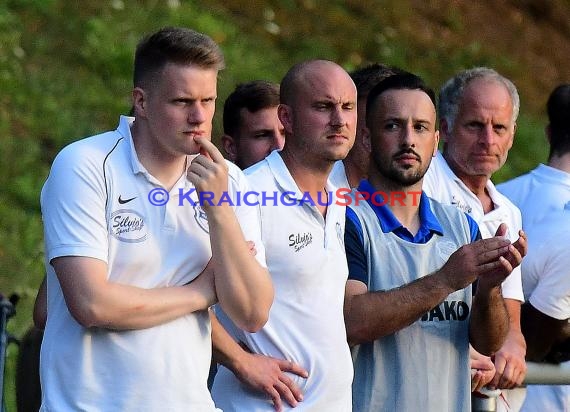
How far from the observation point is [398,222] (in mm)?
5125

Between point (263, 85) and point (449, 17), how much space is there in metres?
8.24

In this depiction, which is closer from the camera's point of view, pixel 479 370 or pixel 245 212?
pixel 245 212

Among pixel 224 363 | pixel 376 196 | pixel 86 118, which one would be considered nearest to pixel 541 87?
pixel 86 118

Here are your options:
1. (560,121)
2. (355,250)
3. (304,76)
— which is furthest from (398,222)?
(560,121)

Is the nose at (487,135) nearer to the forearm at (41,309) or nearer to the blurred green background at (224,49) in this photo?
the forearm at (41,309)

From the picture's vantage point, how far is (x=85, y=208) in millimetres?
4098

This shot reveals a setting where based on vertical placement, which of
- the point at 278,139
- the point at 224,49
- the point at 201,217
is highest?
the point at 224,49

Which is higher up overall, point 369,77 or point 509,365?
point 369,77

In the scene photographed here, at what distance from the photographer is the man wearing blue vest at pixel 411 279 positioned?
485cm

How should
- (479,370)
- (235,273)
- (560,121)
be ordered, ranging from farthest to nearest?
(560,121)
(479,370)
(235,273)

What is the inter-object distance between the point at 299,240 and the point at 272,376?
508 mm

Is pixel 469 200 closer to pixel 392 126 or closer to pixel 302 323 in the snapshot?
pixel 392 126

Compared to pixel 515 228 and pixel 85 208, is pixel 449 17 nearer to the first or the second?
pixel 515 228

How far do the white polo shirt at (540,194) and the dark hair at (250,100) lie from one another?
1.43 metres
